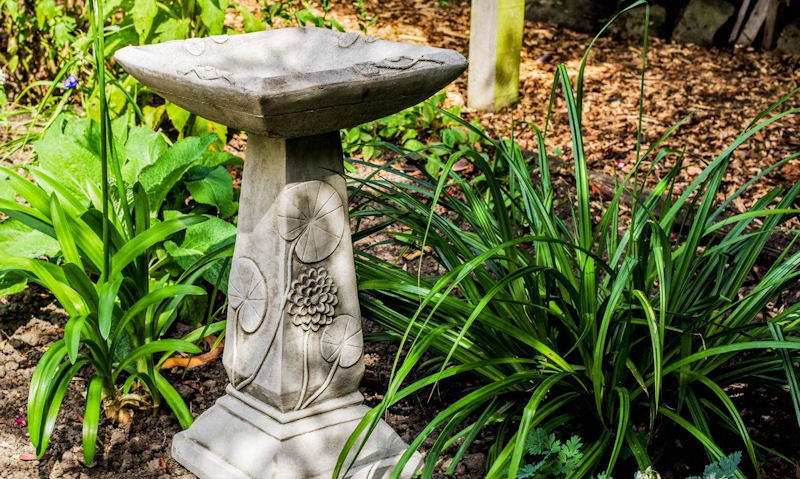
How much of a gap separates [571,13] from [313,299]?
4.56m

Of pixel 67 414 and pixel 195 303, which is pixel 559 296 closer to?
pixel 195 303

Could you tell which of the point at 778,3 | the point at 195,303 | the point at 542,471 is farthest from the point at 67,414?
the point at 778,3

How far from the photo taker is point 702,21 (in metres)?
5.59

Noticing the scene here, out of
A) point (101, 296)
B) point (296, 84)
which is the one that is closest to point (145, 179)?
point (101, 296)

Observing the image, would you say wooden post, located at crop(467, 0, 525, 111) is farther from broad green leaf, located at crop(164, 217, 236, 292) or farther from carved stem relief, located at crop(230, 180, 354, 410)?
carved stem relief, located at crop(230, 180, 354, 410)

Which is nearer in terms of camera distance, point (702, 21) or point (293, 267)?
point (293, 267)

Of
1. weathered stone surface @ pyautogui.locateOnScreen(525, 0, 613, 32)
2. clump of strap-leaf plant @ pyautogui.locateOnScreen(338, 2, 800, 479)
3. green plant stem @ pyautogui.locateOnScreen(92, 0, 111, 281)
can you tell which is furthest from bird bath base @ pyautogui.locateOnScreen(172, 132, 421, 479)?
weathered stone surface @ pyautogui.locateOnScreen(525, 0, 613, 32)

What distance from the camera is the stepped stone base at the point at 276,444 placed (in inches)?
88.0

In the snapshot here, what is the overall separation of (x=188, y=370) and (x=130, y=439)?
366 millimetres

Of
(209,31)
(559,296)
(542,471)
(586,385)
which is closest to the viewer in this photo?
(542,471)

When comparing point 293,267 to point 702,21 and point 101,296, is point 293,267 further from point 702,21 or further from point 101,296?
point 702,21

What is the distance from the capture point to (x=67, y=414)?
2555mm

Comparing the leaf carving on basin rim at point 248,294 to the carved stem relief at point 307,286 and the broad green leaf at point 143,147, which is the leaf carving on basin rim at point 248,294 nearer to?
the carved stem relief at point 307,286

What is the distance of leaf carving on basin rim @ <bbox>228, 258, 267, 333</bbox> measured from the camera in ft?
7.15
